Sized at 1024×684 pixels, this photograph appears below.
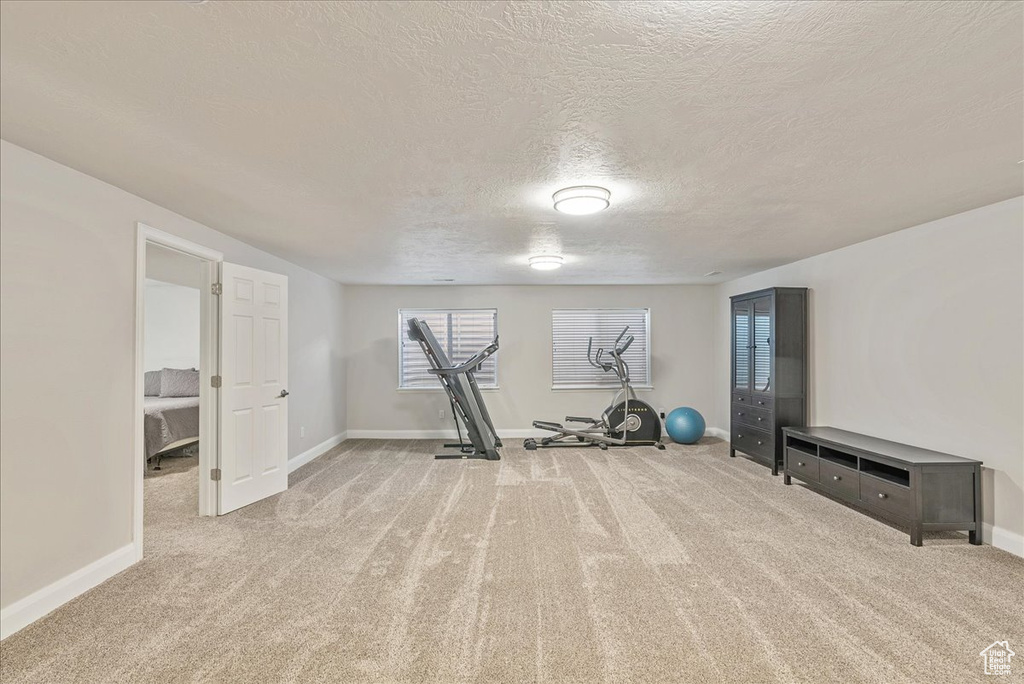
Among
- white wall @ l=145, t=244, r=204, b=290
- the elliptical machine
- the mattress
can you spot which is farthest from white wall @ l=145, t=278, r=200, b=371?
the elliptical machine

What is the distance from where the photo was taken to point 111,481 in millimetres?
2795

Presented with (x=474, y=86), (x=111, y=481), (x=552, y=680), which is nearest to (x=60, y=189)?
(x=111, y=481)

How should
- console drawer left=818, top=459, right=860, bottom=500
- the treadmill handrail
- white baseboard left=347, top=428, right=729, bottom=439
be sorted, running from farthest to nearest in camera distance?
white baseboard left=347, top=428, right=729, bottom=439 < the treadmill handrail < console drawer left=818, top=459, right=860, bottom=500

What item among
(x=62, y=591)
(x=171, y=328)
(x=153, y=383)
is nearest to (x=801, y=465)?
(x=62, y=591)

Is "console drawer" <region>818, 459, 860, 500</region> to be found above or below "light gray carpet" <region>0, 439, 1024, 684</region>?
above

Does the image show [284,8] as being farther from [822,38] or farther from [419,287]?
[419,287]

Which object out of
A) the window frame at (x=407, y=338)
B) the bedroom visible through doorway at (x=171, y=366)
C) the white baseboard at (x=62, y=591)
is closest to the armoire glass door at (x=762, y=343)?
the window frame at (x=407, y=338)

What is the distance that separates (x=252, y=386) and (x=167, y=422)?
224cm

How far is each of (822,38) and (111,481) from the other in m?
3.92

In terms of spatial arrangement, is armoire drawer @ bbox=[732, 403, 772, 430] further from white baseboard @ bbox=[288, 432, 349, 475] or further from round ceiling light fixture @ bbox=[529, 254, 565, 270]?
white baseboard @ bbox=[288, 432, 349, 475]

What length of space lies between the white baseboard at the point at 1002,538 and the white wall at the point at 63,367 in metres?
5.53

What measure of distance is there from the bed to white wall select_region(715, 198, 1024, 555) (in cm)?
712

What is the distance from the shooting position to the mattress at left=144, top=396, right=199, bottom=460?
5305 millimetres

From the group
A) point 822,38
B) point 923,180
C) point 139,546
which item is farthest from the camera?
point 139,546
